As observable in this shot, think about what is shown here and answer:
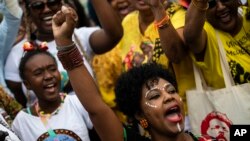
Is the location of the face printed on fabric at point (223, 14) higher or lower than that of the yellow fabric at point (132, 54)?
higher

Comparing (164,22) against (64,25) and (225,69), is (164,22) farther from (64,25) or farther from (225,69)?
(64,25)

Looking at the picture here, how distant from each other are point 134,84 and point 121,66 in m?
1.54

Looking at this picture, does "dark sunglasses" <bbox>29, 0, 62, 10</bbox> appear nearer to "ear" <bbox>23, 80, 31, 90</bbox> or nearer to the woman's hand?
"ear" <bbox>23, 80, 31, 90</bbox>

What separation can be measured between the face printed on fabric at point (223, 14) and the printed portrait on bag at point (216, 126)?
0.58 m

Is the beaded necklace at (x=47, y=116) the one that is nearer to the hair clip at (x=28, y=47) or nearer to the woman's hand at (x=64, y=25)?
the hair clip at (x=28, y=47)

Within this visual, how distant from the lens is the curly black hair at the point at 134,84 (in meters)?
4.10

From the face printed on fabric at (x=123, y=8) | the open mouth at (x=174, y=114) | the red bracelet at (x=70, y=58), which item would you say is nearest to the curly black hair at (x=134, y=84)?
the open mouth at (x=174, y=114)

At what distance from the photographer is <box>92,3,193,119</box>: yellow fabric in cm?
459

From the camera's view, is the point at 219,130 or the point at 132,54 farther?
the point at 132,54

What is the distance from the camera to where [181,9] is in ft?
15.0

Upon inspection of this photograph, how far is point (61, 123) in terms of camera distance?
4453mm

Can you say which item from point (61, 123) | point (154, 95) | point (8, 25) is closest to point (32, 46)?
point (8, 25)

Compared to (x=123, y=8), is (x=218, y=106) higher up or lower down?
lower down

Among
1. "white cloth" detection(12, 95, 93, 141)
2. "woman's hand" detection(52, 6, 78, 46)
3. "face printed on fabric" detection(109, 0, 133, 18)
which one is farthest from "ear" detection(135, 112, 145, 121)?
"face printed on fabric" detection(109, 0, 133, 18)
